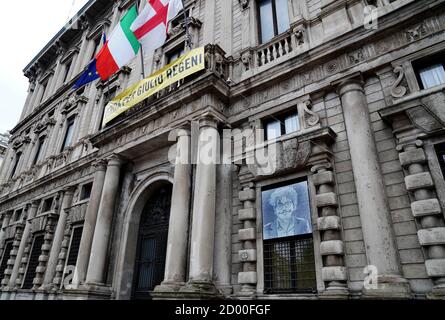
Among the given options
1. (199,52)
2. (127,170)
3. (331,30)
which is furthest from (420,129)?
(127,170)

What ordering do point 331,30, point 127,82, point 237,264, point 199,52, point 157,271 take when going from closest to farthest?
1. point 237,264
2. point 331,30
3. point 199,52
4. point 157,271
5. point 127,82

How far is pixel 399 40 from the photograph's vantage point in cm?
600

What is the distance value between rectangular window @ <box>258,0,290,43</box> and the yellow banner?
249cm

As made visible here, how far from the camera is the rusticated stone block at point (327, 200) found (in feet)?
18.7

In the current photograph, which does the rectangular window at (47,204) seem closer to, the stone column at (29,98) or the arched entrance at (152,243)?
the arched entrance at (152,243)

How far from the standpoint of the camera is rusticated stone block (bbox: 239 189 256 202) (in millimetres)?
7012

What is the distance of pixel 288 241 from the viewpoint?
6277 mm

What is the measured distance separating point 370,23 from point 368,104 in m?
1.89

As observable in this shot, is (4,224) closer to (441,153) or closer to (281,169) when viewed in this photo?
(281,169)

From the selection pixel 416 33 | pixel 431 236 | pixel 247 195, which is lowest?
pixel 431 236

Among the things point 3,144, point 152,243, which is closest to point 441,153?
point 152,243

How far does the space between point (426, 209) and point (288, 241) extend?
266 cm

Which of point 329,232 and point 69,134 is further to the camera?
point 69,134
